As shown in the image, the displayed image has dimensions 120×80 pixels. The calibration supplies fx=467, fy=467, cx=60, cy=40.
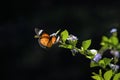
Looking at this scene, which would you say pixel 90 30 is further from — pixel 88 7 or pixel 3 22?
pixel 3 22

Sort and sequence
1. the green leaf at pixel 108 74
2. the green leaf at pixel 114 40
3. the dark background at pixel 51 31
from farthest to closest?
the dark background at pixel 51 31 → the green leaf at pixel 108 74 → the green leaf at pixel 114 40

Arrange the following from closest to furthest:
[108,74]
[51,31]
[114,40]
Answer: [114,40], [108,74], [51,31]

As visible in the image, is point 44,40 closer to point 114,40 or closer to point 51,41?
point 51,41

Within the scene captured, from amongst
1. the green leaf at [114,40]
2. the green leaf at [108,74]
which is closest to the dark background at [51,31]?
the green leaf at [108,74]

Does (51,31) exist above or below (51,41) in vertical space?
above

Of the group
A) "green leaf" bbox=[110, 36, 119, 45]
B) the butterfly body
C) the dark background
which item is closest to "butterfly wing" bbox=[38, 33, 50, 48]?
the butterfly body

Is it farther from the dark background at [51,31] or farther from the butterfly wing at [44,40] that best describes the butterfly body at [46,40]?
the dark background at [51,31]

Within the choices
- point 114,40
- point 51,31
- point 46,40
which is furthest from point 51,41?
point 51,31

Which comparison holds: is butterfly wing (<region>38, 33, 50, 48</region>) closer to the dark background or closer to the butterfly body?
the butterfly body
